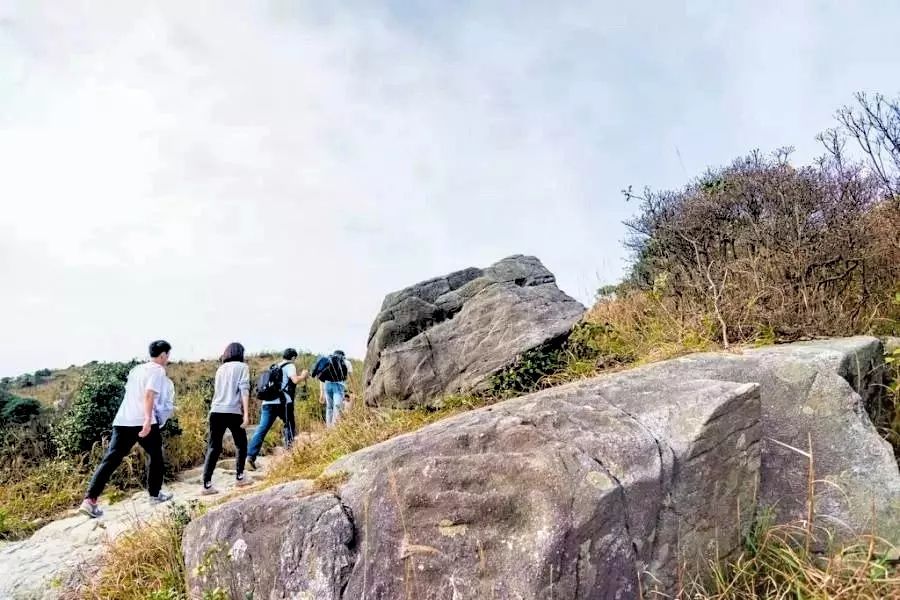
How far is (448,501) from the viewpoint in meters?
3.03

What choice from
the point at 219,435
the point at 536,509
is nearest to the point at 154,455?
the point at 219,435

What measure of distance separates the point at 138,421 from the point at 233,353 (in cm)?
147

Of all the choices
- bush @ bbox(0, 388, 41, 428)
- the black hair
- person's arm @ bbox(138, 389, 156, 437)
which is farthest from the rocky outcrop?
bush @ bbox(0, 388, 41, 428)

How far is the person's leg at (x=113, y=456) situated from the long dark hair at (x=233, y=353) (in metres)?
1.39

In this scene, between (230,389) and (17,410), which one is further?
(17,410)

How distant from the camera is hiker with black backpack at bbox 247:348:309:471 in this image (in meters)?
8.51

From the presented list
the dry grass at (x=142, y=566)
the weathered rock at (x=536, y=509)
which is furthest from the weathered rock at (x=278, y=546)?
the dry grass at (x=142, y=566)

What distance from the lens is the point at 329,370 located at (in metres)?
9.73

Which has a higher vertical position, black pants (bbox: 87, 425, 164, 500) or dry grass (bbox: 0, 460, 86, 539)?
black pants (bbox: 87, 425, 164, 500)

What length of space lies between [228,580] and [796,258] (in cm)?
517

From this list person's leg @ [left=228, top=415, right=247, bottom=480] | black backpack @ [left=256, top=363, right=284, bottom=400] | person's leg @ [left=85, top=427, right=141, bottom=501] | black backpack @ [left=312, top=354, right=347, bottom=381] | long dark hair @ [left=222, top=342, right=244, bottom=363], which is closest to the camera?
person's leg @ [left=85, top=427, right=141, bottom=501]

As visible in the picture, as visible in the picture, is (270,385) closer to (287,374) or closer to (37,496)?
(287,374)

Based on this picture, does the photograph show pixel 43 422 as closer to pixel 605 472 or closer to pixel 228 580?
pixel 228 580

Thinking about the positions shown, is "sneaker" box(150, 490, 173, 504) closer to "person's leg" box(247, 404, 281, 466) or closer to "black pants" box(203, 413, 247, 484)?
"black pants" box(203, 413, 247, 484)
